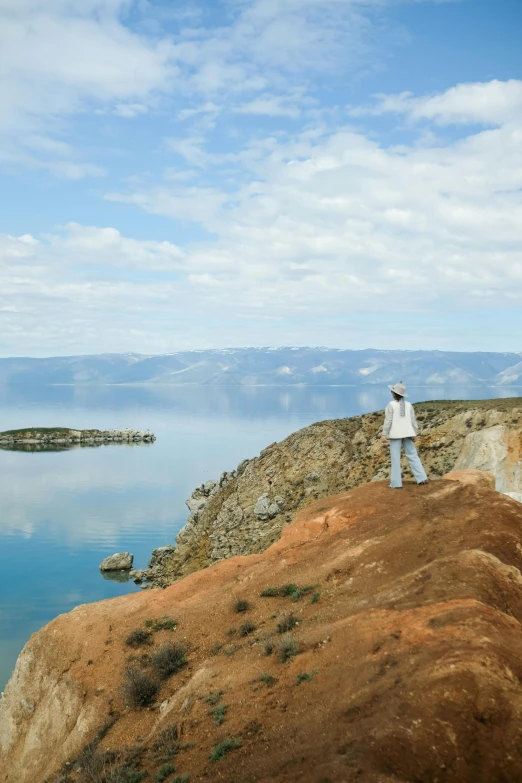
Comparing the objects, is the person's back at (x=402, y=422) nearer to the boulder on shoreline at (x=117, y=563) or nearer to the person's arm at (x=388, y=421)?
the person's arm at (x=388, y=421)

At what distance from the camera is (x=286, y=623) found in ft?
44.6

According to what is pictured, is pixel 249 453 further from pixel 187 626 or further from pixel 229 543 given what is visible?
pixel 187 626

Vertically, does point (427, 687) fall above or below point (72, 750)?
above

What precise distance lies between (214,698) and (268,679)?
1281 mm

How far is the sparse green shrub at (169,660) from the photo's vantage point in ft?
47.4

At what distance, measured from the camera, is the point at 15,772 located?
1614cm

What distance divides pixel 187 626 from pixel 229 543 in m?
24.4

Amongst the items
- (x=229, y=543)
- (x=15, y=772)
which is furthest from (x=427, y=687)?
(x=229, y=543)

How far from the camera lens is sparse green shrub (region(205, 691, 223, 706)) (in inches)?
445

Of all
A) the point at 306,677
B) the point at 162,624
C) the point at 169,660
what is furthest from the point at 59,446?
the point at 306,677

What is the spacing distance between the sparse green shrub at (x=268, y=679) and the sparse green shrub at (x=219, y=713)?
87cm

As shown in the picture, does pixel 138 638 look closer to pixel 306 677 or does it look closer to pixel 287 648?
pixel 287 648

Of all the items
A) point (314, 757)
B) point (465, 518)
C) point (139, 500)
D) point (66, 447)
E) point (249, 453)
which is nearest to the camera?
point (314, 757)

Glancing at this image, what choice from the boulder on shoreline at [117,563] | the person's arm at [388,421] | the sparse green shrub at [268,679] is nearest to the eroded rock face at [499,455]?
the person's arm at [388,421]
